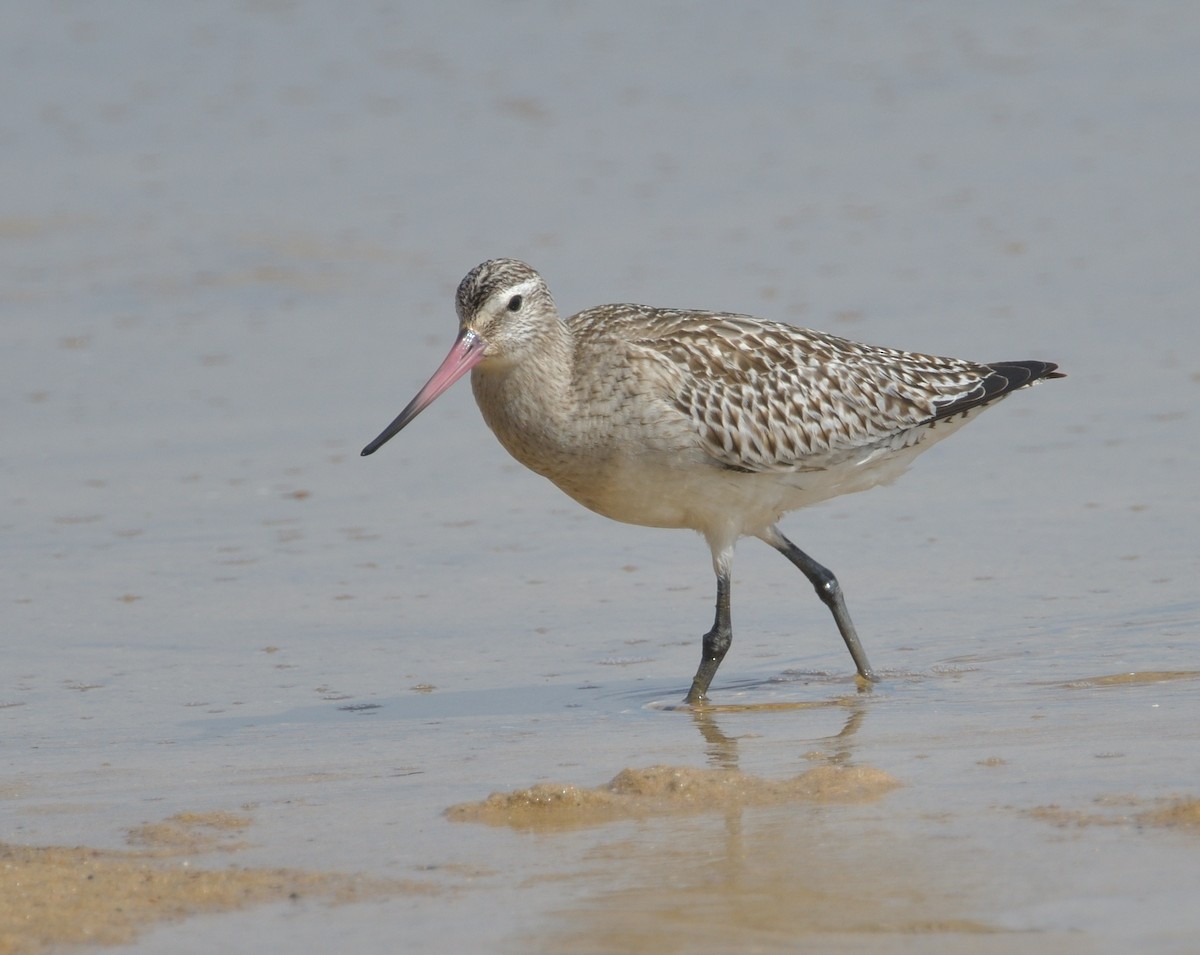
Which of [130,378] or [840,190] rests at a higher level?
[840,190]

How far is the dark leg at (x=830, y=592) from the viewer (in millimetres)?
8188

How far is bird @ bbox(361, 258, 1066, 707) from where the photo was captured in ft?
26.9

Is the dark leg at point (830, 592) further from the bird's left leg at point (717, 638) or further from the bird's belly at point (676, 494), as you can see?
the bird's left leg at point (717, 638)

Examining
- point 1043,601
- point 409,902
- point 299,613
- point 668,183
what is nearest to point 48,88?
point 668,183

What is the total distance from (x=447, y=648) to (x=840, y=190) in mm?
8905

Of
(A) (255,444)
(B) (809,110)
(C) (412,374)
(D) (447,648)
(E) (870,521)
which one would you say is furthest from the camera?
(B) (809,110)

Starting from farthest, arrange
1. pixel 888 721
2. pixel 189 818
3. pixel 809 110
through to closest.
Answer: pixel 809 110 < pixel 888 721 < pixel 189 818

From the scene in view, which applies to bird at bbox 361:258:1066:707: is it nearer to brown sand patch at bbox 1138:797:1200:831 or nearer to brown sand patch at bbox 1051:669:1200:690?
brown sand patch at bbox 1051:669:1200:690

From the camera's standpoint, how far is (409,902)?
5.34m

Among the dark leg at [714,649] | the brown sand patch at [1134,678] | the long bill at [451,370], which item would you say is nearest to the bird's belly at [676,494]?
the dark leg at [714,649]

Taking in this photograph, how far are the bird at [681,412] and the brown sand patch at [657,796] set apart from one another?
63.1 inches

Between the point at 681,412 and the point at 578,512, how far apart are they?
2580 mm

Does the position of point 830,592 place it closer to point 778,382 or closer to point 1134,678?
point 778,382

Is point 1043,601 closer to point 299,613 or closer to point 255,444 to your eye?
point 299,613
